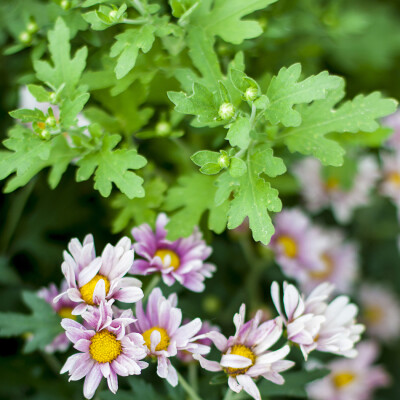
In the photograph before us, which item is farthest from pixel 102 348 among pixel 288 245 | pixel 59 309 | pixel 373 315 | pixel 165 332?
pixel 373 315

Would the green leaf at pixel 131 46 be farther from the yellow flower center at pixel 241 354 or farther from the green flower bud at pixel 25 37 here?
the yellow flower center at pixel 241 354

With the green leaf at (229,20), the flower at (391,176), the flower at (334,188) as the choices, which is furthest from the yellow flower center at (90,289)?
the flower at (391,176)

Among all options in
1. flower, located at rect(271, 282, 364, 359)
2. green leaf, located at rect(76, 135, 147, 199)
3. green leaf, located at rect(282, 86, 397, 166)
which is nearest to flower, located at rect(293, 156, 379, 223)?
green leaf, located at rect(282, 86, 397, 166)

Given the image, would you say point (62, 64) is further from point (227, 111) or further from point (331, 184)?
point (331, 184)

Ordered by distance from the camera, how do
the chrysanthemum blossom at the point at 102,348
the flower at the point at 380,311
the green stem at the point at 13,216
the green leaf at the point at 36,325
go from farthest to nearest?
the flower at the point at 380,311 → the green stem at the point at 13,216 → the green leaf at the point at 36,325 → the chrysanthemum blossom at the point at 102,348

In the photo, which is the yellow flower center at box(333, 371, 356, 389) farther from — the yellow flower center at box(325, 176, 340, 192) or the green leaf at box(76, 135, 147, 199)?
the green leaf at box(76, 135, 147, 199)

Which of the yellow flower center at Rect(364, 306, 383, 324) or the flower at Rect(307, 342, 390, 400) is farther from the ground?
the flower at Rect(307, 342, 390, 400)
